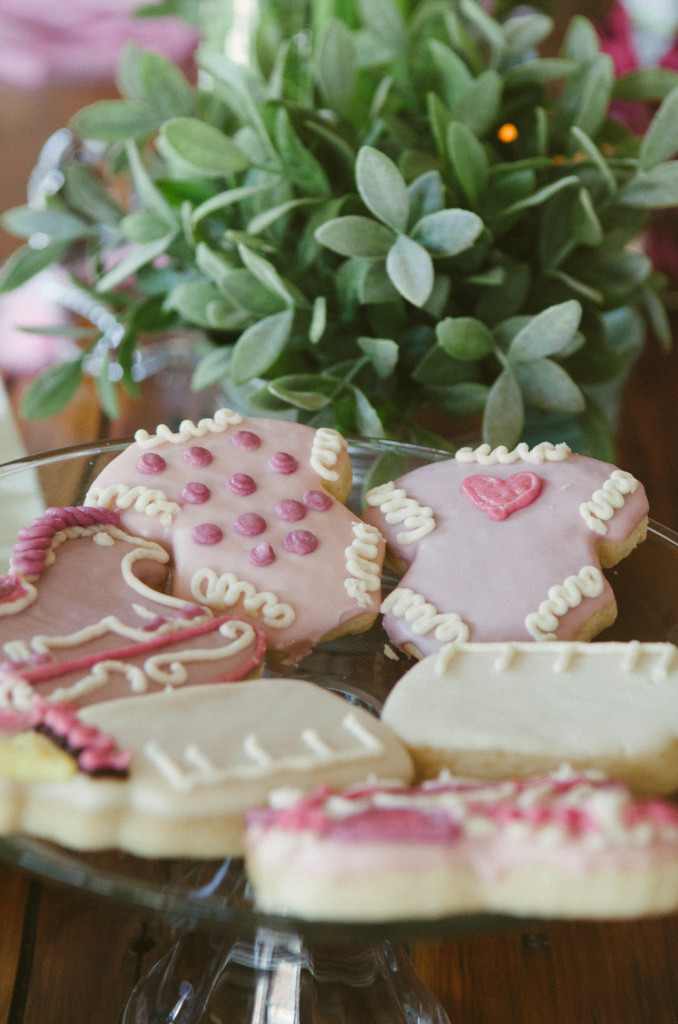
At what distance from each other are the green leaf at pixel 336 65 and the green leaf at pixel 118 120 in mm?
171

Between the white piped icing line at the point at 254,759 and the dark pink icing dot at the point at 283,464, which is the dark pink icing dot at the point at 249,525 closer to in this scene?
the dark pink icing dot at the point at 283,464

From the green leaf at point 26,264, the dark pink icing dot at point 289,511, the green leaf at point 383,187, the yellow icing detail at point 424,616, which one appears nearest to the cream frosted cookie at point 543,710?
the yellow icing detail at point 424,616

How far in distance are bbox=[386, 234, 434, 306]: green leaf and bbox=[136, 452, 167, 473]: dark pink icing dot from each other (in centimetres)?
20

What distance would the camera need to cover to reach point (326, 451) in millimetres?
634

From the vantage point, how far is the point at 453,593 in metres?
0.56

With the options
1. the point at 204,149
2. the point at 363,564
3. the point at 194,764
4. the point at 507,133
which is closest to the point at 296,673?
the point at 363,564

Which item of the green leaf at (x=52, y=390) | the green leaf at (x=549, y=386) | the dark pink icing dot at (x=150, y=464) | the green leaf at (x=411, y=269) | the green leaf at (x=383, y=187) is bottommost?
the green leaf at (x=52, y=390)

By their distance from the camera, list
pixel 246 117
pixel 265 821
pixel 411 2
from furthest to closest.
→ 1. pixel 411 2
2. pixel 246 117
3. pixel 265 821

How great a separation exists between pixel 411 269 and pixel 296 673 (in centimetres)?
29

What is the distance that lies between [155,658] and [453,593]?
17 centimetres

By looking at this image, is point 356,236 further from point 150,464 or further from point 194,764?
point 194,764

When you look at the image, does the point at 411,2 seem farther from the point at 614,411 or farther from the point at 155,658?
the point at 155,658

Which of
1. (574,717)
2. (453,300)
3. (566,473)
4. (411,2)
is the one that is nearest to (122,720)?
(574,717)

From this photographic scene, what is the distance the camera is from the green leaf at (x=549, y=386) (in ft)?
2.48
